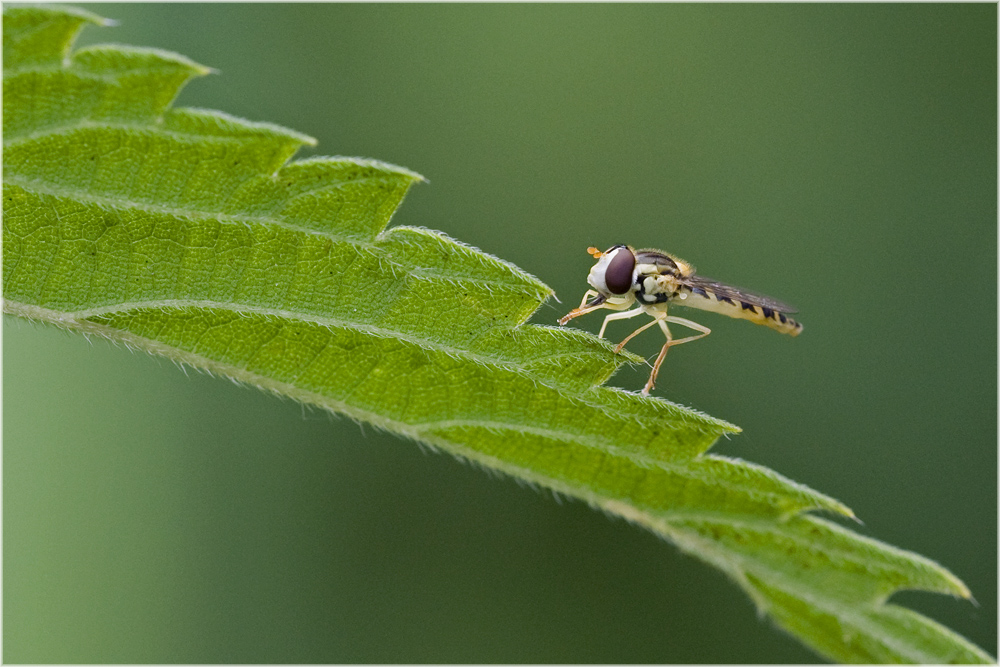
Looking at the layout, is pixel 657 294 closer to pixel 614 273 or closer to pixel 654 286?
pixel 654 286

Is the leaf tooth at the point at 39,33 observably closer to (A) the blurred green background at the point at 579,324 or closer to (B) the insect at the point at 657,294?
(B) the insect at the point at 657,294

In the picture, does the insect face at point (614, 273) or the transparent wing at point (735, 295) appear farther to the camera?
the transparent wing at point (735, 295)

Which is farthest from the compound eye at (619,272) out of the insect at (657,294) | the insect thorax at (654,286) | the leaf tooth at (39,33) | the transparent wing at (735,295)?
the leaf tooth at (39,33)

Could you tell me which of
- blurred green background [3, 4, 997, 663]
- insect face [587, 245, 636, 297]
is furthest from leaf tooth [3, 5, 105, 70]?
blurred green background [3, 4, 997, 663]

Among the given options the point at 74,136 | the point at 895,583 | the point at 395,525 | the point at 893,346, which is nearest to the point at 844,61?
the point at 893,346

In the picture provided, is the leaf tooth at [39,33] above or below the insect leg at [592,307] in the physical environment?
above

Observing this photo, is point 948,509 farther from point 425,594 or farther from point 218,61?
point 218,61
